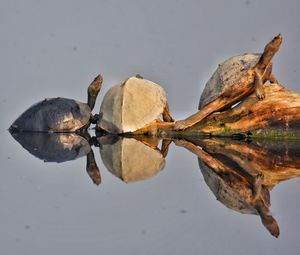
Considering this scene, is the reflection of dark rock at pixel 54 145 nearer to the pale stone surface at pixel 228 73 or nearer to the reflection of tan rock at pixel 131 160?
the reflection of tan rock at pixel 131 160

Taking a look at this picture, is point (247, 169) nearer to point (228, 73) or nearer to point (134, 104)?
point (228, 73)

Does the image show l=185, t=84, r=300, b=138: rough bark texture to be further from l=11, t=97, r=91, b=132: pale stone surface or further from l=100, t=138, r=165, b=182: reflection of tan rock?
l=11, t=97, r=91, b=132: pale stone surface

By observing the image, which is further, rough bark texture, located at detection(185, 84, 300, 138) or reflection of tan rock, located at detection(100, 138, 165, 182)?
rough bark texture, located at detection(185, 84, 300, 138)

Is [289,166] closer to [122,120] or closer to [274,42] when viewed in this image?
[274,42]

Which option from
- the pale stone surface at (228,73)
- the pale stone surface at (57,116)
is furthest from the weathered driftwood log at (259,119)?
the pale stone surface at (57,116)

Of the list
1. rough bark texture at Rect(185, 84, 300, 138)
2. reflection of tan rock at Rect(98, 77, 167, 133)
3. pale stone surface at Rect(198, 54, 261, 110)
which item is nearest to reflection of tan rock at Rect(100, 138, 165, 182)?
reflection of tan rock at Rect(98, 77, 167, 133)
